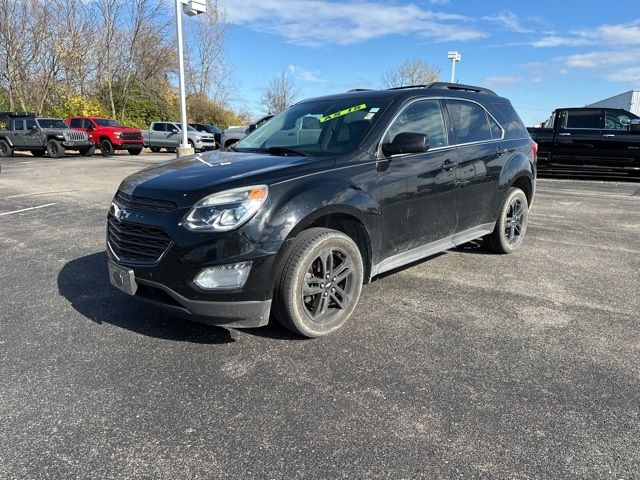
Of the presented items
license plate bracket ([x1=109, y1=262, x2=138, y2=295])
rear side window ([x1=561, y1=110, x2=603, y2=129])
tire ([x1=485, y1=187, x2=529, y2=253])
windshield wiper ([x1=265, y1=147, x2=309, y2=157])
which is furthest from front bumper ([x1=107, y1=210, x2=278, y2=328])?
rear side window ([x1=561, y1=110, x2=603, y2=129])

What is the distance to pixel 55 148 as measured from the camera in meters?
22.1

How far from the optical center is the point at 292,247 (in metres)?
3.18

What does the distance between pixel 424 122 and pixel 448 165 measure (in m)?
0.44

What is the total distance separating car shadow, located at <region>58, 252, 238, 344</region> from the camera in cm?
349

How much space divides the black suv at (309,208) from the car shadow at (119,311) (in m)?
0.42

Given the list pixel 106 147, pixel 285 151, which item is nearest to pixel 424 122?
pixel 285 151

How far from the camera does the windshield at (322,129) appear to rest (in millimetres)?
3881

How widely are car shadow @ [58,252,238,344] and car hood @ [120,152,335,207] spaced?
1.01 metres

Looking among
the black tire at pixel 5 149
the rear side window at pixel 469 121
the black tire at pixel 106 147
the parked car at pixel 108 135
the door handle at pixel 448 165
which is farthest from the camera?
Answer: the black tire at pixel 106 147

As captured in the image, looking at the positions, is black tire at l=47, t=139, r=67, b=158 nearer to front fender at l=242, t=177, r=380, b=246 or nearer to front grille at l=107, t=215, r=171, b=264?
front grille at l=107, t=215, r=171, b=264

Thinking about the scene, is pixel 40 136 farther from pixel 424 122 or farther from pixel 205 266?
pixel 205 266

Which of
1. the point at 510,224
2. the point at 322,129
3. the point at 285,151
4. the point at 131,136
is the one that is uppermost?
the point at 131,136

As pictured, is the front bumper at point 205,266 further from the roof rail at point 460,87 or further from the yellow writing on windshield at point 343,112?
the roof rail at point 460,87

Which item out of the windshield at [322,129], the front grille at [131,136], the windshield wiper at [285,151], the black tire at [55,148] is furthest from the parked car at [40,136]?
the windshield wiper at [285,151]
